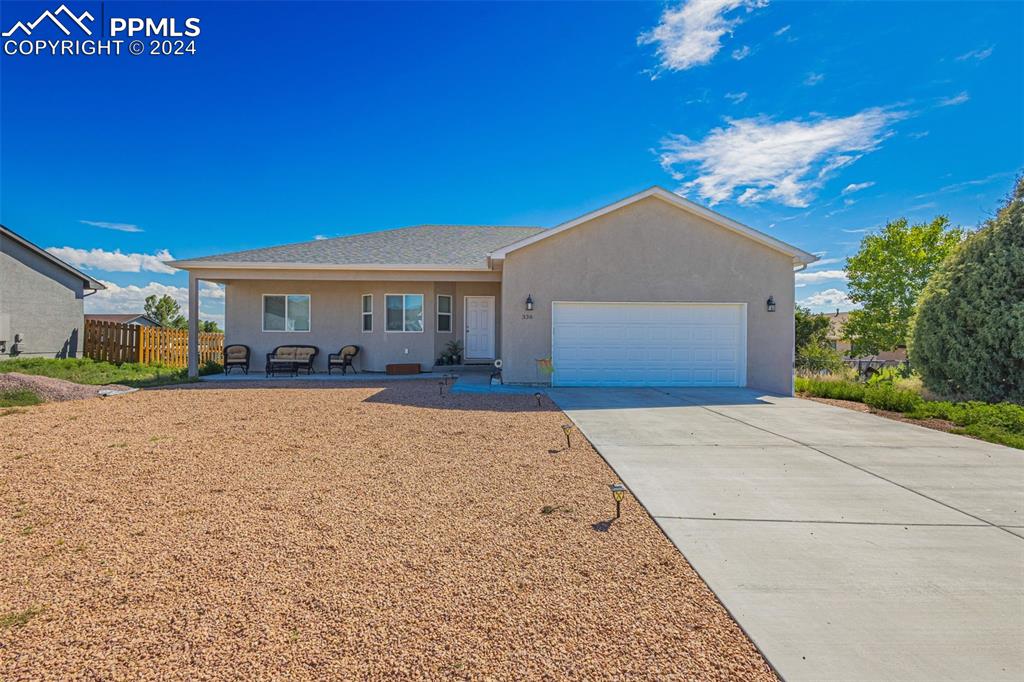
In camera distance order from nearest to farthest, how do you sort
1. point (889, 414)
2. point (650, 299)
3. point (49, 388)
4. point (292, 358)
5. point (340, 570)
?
point (340, 570), point (889, 414), point (49, 388), point (650, 299), point (292, 358)

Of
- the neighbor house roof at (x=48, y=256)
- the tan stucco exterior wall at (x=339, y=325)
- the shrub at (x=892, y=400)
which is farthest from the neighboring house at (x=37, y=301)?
the shrub at (x=892, y=400)

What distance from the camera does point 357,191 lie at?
59.3 ft

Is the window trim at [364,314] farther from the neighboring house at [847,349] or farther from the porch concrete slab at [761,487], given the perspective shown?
the neighboring house at [847,349]

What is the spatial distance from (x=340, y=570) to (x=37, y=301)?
72.7 feet

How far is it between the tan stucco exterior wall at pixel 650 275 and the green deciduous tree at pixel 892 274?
16451mm

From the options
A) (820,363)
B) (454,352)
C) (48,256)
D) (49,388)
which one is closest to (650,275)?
(454,352)

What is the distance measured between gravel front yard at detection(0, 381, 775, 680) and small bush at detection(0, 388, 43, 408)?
13.9ft

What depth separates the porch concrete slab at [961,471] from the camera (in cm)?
424

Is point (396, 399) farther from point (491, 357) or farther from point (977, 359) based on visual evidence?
point (977, 359)

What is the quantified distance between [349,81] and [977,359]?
1525cm

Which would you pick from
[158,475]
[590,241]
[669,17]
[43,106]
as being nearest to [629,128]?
[669,17]

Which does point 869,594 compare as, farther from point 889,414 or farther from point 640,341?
point 640,341

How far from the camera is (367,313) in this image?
1504 centimetres

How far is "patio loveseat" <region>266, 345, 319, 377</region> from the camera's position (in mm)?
14086
